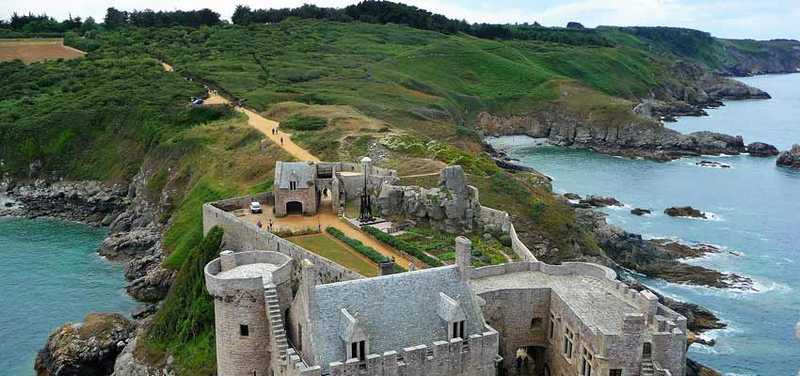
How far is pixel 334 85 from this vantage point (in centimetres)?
15200

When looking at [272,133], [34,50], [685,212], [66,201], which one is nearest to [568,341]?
[272,133]

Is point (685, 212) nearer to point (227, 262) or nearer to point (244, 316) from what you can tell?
point (227, 262)

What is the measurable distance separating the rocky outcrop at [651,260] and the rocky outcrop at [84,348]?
187 ft

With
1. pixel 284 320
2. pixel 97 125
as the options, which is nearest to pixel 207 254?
pixel 284 320

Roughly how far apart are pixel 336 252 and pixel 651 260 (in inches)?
1955

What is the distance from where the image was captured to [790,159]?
154 meters

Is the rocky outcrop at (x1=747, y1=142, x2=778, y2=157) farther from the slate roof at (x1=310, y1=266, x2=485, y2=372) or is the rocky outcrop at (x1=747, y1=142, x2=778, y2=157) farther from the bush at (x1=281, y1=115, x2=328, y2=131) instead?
the slate roof at (x1=310, y1=266, x2=485, y2=372)

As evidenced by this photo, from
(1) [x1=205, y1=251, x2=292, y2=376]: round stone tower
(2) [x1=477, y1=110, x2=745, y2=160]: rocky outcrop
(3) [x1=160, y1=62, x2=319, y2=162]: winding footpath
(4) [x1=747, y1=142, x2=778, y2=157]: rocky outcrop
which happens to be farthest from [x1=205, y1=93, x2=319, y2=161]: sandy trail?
(4) [x1=747, y1=142, x2=778, y2=157]: rocky outcrop

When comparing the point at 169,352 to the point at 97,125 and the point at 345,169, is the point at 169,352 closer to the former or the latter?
the point at 345,169

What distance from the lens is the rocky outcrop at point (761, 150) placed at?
536ft

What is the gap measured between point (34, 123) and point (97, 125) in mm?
10887

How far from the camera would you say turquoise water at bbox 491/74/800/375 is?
71.2 metres

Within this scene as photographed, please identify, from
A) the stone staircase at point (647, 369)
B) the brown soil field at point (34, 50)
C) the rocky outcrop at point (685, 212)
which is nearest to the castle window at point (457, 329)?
the stone staircase at point (647, 369)

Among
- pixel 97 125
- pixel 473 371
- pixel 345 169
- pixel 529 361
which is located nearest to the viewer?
pixel 473 371
